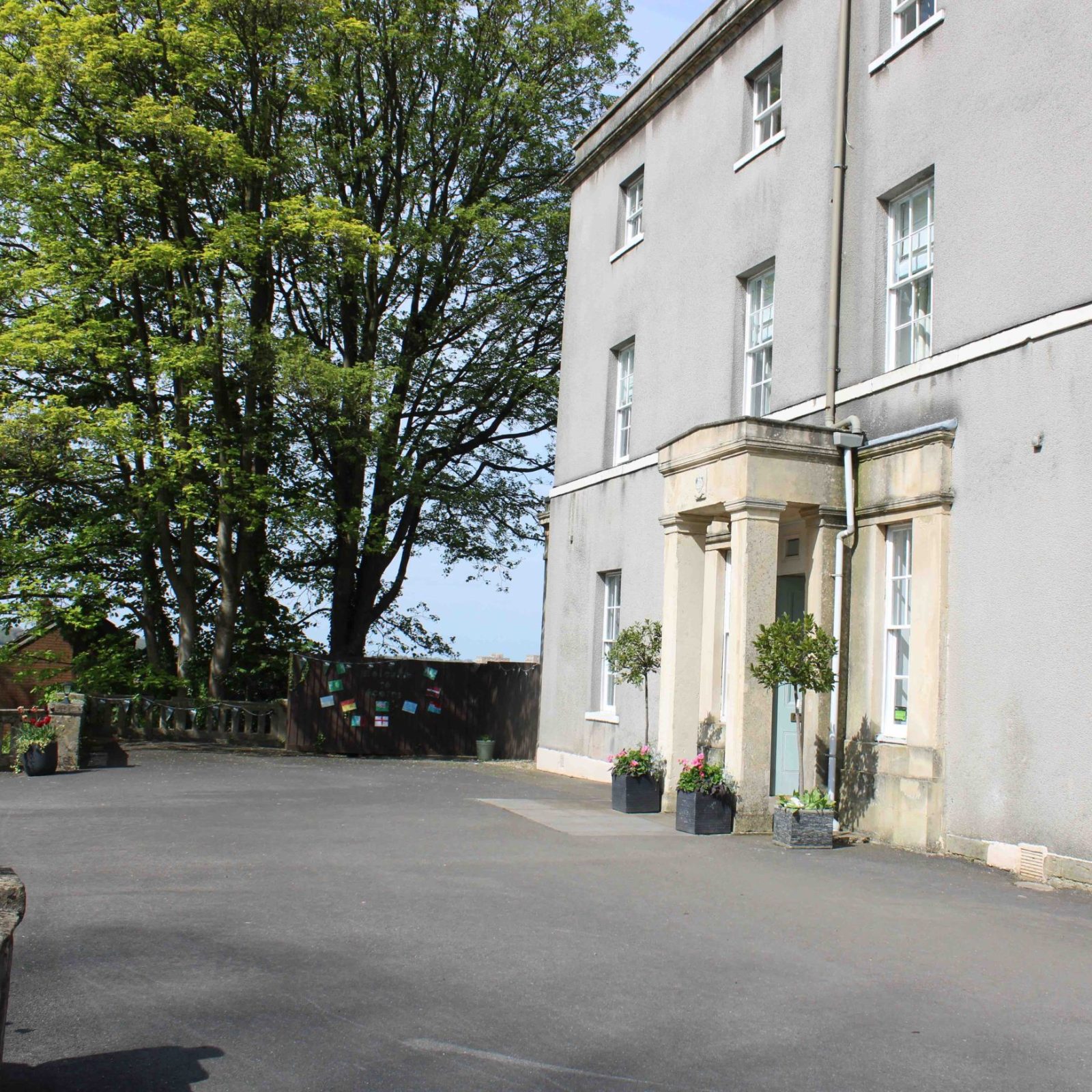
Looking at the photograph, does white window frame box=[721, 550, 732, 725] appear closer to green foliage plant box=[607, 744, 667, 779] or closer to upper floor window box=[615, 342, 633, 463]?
green foliage plant box=[607, 744, 667, 779]

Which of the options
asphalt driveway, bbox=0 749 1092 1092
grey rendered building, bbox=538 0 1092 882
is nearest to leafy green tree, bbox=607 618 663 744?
grey rendered building, bbox=538 0 1092 882

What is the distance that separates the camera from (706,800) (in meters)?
12.5

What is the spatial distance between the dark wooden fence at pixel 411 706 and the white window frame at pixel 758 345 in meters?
11.6

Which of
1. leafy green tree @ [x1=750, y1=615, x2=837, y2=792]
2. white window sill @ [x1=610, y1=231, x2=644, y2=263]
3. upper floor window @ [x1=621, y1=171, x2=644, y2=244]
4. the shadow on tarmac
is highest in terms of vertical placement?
upper floor window @ [x1=621, y1=171, x2=644, y2=244]

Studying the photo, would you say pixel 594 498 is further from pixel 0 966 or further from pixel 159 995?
pixel 0 966

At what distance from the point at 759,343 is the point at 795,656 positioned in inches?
210

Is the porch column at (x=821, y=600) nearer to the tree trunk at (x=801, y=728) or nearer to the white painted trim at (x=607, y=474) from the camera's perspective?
the tree trunk at (x=801, y=728)

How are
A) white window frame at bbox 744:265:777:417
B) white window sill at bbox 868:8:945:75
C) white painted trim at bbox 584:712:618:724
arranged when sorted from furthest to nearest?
white painted trim at bbox 584:712:618:724 < white window frame at bbox 744:265:777:417 < white window sill at bbox 868:8:945:75

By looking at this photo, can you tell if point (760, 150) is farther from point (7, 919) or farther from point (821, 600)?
point (7, 919)

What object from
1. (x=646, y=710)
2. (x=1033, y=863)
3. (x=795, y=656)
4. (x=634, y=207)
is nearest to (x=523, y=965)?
(x=1033, y=863)

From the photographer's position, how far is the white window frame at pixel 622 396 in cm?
1959

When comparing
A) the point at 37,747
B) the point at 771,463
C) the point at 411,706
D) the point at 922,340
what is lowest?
the point at 37,747

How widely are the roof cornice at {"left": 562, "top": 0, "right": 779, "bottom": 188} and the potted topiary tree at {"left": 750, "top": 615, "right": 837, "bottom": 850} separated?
8.77m

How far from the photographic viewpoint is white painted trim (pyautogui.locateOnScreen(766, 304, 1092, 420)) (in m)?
10.4
